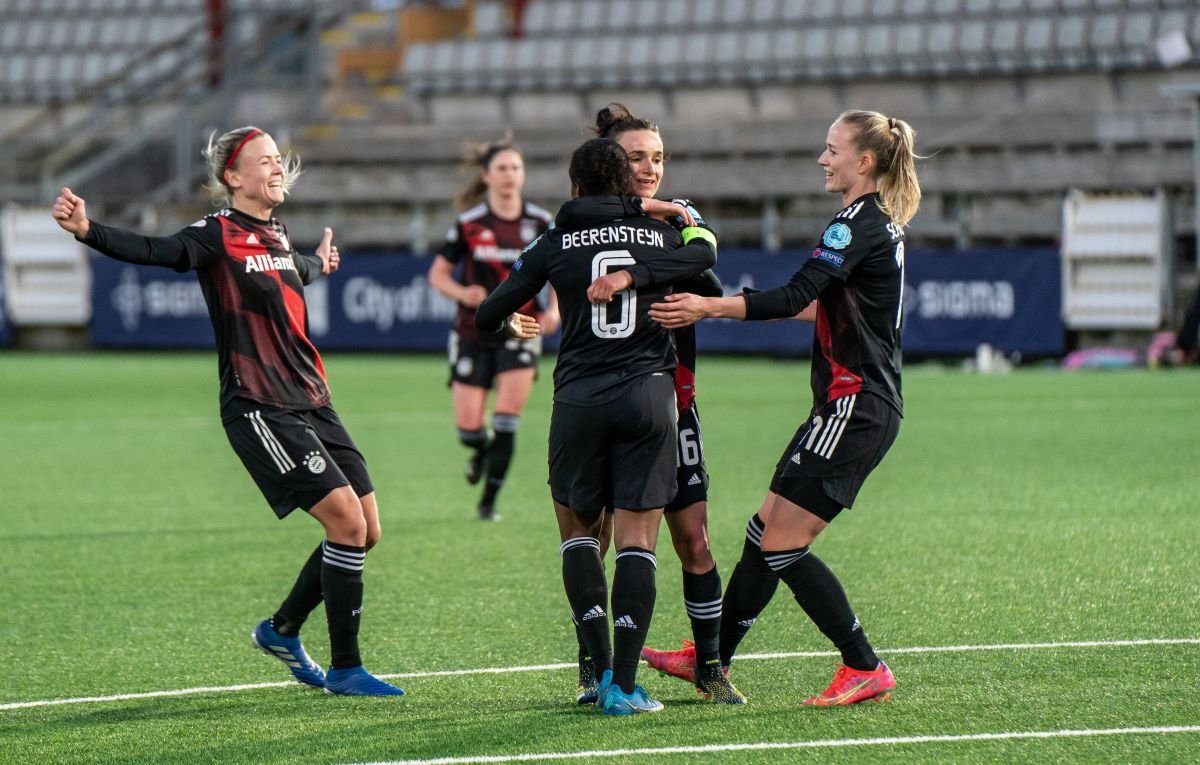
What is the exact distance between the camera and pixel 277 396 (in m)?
5.98

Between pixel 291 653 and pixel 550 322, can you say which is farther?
pixel 550 322

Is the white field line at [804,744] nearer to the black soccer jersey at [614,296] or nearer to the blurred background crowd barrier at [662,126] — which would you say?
the black soccer jersey at [614,296]

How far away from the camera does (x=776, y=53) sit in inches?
1058

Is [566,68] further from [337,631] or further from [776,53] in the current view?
[337,631]

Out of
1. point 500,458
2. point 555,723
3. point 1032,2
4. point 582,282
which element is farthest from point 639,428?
point 1032,2

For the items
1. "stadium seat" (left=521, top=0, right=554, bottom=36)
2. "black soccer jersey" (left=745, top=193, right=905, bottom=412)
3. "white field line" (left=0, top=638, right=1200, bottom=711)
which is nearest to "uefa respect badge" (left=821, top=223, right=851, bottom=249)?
"black soccer jersey" (left=745, top=193, right=905, bottom=412)

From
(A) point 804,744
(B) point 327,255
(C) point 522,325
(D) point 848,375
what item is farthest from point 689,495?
(B) point 327,255

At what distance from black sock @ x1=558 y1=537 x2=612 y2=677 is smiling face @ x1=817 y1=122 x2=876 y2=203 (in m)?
1.42

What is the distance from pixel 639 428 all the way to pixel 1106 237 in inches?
686

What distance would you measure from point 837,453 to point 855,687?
74 centimetres

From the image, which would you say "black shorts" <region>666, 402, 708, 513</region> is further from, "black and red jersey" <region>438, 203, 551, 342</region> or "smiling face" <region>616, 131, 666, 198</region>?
"black and red jersey" <region>438, 203, 551, 342</region>

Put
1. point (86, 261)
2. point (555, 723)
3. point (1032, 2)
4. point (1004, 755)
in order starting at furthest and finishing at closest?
point (86, 261)
point (1032, 2)
point (555, 723)
point (1004, 755)

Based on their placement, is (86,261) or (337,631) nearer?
(337,631)

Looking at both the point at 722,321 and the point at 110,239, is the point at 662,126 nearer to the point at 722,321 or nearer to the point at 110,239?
the point at 722,321
